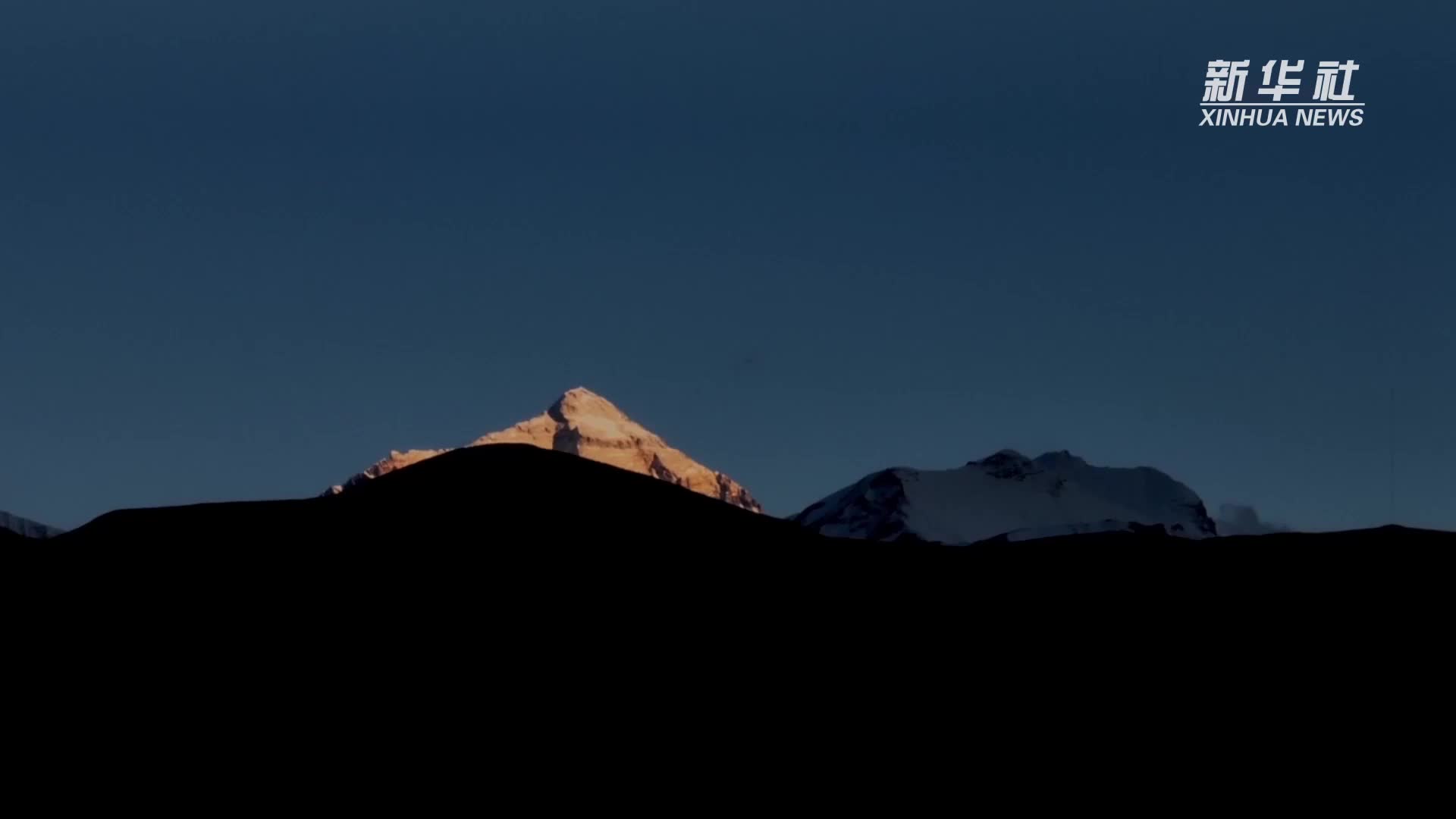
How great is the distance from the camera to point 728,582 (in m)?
30.6

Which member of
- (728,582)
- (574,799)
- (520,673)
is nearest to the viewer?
(574,799)

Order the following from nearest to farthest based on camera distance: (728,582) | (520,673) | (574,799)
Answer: (574,799) < (520,673) < (728,582)

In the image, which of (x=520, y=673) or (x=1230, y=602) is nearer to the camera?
(x=520, y=673)

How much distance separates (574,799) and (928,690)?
636cm

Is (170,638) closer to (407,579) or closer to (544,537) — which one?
(407,579)

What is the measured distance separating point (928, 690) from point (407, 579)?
8.53 m

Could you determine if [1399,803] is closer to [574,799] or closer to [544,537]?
[574,799]

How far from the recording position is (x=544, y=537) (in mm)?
30766

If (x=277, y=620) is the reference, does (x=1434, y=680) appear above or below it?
above

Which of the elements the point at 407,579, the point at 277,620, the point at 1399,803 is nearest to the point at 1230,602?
the point at 1399,803

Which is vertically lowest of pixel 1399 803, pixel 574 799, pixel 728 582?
pixel 574 799

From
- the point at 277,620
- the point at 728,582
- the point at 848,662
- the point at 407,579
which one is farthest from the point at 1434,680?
the point at 277,620

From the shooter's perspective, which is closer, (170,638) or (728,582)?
(170,638)

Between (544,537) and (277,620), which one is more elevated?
(544,537)
